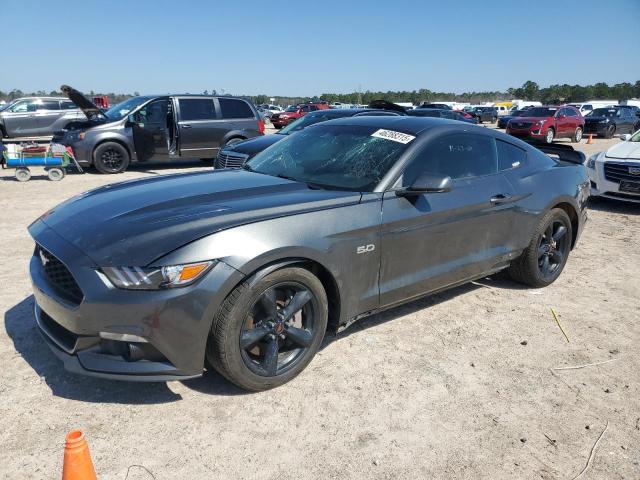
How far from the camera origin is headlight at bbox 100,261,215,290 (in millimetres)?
2512

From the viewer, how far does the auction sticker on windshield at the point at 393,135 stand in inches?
147

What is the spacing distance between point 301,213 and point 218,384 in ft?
3.82

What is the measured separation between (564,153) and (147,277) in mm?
4728

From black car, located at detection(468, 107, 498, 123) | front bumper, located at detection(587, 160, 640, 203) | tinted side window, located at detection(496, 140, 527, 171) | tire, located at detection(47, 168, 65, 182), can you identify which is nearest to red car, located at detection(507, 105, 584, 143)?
front bumper, located at detection(587, 160, 640, 203)

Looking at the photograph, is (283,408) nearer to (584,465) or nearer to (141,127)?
(584,465)

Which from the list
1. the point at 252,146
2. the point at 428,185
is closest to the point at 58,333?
the point at 428,185

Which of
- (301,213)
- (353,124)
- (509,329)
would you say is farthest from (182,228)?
(509,329)

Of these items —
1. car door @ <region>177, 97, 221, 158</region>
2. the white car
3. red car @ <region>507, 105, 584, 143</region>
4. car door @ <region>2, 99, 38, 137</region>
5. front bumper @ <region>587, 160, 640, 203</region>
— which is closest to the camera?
the white car

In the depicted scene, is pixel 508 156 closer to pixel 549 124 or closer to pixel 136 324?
pixel 136 324

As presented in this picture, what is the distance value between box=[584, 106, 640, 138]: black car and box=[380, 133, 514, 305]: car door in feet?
83.8

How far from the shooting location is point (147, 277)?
2.52 meters

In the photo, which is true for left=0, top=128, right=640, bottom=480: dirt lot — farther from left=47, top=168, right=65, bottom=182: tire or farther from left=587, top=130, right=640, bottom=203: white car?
left=47, top=168, right=65, bottom=182: tire

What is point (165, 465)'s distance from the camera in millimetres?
2383

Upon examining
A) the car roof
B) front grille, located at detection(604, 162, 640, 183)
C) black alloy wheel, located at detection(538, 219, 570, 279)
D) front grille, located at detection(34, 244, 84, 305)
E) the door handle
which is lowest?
black alloy wheel, located at detection(538, 219, 570, 279)
